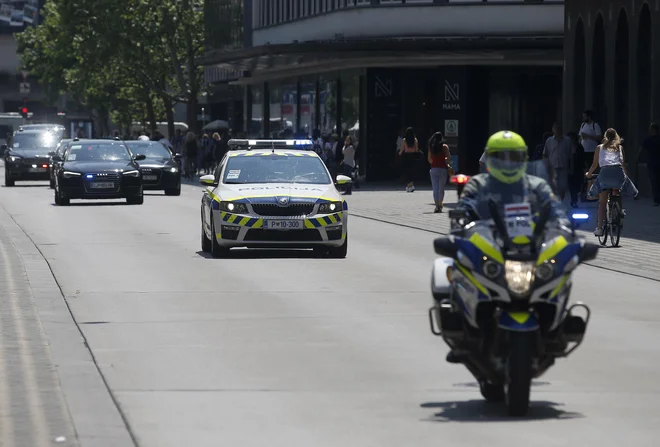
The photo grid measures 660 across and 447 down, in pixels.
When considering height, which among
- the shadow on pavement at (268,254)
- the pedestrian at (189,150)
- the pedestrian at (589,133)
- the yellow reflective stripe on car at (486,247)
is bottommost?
the pedestrian at (189,150)

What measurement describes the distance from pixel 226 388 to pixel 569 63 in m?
36.4

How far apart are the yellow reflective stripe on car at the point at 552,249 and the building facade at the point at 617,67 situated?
101 ft

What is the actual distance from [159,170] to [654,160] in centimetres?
1308

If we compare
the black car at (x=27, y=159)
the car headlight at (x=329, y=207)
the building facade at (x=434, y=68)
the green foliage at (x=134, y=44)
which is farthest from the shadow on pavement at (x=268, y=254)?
the green foliage at (x=134, y=44)

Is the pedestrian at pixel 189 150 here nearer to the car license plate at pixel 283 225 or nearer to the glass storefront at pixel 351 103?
the glass storefront at pixel 351 103

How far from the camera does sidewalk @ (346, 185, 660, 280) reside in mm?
20297

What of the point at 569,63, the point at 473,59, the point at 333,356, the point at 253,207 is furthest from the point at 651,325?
the point at 473,59

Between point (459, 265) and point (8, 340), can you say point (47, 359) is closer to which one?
point (8, 340)

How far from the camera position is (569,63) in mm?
45188

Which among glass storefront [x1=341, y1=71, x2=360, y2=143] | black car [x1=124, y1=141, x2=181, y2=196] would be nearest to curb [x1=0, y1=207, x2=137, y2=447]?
black car [x1=124, y1=141, x2=181, y2=196]

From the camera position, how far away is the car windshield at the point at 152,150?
43500 mm

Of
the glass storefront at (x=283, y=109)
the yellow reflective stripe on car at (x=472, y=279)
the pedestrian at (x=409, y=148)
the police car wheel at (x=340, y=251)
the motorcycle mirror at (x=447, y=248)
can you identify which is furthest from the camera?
the glass storefront at (x=283, y=109)

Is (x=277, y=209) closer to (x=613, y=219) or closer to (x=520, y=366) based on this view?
(x=613, y=219)

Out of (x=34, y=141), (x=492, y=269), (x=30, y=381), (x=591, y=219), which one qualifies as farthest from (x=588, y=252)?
(x=34, y=141)
